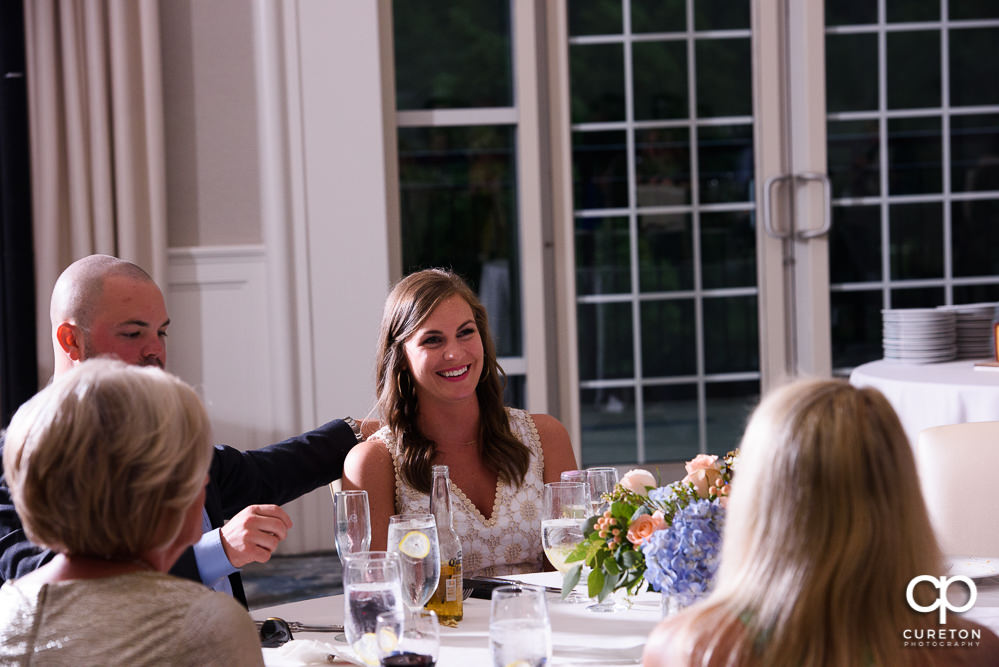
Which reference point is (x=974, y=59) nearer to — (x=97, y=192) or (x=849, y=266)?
(x=849, y=266)

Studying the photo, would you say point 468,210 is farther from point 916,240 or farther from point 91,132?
point 916,240

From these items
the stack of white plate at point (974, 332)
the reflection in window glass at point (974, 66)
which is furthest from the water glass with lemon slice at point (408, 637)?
the reflection in window glass at point (974, 66)

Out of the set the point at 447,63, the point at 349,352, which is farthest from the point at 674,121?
the point at 349,352

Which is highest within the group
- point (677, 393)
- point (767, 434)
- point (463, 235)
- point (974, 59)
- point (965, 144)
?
point (974, 59)

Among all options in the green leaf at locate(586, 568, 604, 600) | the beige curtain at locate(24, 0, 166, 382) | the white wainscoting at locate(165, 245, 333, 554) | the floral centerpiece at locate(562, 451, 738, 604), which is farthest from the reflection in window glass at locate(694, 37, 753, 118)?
the green leaf at locate(586, 568, 604, 600)

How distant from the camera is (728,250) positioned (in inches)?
196

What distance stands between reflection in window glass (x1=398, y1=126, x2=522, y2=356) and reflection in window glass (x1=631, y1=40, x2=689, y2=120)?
62 centimetres

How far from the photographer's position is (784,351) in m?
4.98

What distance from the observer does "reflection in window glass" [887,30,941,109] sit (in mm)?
4934

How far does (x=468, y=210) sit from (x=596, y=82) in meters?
0.81

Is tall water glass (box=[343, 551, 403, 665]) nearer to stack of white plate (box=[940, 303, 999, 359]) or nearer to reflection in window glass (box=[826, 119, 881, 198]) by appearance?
stack of white plate (box=[940, 303, 999, 359])

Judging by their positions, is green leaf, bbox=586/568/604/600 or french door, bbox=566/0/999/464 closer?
green leaf, bbox=586/568/604/600

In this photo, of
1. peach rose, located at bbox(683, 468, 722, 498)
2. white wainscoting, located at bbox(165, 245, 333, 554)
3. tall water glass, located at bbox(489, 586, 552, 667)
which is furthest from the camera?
→ white wainscoting, located at bbox(165, 245, 333, 554)

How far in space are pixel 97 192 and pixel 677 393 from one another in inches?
105
